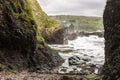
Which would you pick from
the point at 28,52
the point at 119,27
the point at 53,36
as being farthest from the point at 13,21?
the point at 53,36

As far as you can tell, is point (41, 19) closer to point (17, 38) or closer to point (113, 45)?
point (17, 38)

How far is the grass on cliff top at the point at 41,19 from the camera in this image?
2258 inches

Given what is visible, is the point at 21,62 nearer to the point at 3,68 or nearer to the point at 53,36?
the point at 3,68

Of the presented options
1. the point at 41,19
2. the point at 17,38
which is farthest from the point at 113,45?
the point at 41,19

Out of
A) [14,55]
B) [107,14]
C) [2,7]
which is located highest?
[2,7]

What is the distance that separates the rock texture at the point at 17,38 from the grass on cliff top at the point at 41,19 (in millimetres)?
29399

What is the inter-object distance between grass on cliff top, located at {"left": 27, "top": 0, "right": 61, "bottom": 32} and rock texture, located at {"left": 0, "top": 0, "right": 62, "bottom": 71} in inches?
1157

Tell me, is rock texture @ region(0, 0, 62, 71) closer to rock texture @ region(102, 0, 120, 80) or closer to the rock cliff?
rock texture @ region(102, 0, 120, 80)

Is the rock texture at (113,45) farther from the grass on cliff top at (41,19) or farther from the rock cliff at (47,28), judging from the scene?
the rock cliff at (47,28)

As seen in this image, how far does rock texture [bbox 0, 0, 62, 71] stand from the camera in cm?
2247

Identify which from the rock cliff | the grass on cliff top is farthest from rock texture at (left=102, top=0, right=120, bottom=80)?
the rock cliff

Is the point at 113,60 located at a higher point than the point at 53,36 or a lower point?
lower

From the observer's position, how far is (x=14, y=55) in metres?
23.4

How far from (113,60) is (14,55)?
11457mm
